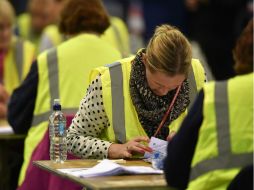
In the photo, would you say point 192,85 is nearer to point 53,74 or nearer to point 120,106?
point 120,106

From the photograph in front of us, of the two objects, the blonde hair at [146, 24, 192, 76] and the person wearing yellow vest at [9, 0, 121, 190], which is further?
the person wearing yellow vest at [9, 0, 121, 190]

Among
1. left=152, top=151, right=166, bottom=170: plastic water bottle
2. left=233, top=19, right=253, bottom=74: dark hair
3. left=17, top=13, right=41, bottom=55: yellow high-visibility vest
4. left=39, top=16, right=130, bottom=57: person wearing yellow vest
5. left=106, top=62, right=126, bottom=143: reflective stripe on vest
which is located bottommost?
left=152, top=151, right=166, bottom=170: plastic water bottle

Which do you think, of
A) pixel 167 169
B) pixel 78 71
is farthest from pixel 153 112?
pixel 78 71

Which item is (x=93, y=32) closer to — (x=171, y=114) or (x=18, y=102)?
(x=18, y=102)

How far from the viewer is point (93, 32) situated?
6363 millimetres

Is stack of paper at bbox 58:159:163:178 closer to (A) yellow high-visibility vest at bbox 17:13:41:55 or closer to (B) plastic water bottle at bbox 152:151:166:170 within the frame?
(B) plastic water bottle at bbox 152:151:166:170

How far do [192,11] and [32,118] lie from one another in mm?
5673

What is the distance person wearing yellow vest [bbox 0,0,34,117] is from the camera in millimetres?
7980

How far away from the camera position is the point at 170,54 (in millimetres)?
4766

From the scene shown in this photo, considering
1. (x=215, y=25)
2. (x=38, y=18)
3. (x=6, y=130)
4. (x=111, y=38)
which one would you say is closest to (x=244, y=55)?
(x=6, y=130)

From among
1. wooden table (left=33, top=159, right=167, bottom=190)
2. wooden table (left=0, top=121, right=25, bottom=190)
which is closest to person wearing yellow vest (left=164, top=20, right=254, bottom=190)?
wooden table (left=33, top=159, right=167, bottom=190)

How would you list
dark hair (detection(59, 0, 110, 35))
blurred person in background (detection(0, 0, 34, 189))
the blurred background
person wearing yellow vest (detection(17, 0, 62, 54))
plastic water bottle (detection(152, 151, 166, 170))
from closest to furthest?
plastic water bottle (detection(152, 151, 166, 170)), dark hair (detection(59, 0, 110, 35)), blurred person in background (detection(0, 0, 34, 189)), person wearing yellow vest (detection(17, 0, 62, 54)), the blurred background

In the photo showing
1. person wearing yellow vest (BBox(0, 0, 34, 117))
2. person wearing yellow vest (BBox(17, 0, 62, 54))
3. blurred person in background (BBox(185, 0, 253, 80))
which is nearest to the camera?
person wearing yellow vest (BBox(0, 0, 34, 117))

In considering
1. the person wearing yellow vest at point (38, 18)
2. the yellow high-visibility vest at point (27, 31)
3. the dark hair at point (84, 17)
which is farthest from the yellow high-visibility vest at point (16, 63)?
the yellow high-visibility vest at point (27, 31)
